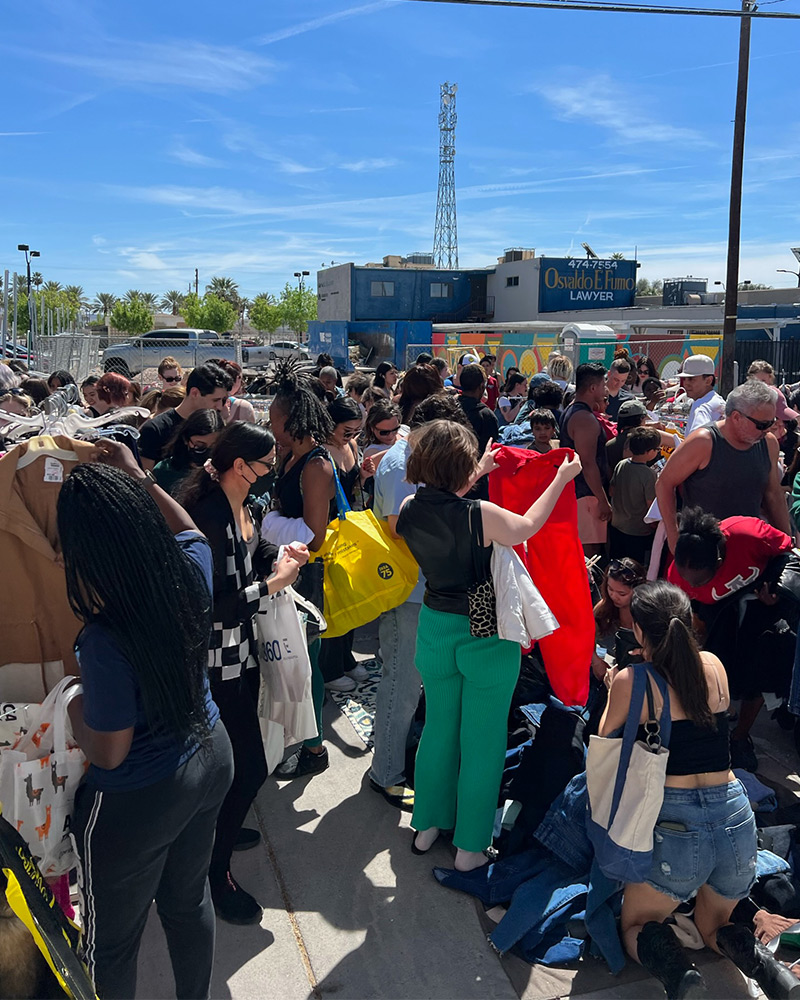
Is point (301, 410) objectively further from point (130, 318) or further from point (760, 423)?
point (130, 318)

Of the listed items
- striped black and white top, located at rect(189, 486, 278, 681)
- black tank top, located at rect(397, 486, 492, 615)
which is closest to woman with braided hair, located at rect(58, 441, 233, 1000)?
striped black and white top, located at rect(189, 486, 278, 681)

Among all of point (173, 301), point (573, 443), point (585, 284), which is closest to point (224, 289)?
point (173, 301)

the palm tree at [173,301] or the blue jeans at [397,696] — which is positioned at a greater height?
the palm tree at [173,301]

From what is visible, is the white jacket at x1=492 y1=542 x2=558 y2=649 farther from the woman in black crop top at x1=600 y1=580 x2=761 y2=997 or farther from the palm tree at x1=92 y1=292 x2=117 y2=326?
the palm tree at x1=92 y1=292 x2=117 y2=326

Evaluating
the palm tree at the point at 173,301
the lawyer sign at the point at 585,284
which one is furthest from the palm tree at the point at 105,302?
the lawyer sign at the point at 585,284

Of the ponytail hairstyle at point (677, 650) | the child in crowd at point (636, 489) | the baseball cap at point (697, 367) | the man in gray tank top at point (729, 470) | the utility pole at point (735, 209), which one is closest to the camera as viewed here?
the ponytail hairstyle at point (677, 650)

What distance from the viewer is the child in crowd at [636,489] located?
5504 mm

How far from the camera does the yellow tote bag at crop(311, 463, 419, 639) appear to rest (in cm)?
368

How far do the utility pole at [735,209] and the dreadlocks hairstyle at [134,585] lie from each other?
41.9 ft

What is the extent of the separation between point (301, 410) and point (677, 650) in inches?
81.4

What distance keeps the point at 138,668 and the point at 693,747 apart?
186 centimetres

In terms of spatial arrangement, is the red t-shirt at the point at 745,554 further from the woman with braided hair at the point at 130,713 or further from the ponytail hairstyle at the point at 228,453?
the woman with braided hair at the point at 130,713

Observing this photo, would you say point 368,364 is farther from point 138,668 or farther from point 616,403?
point 138,668

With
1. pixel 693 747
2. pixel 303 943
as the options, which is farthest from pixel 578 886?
pixel 303 943
